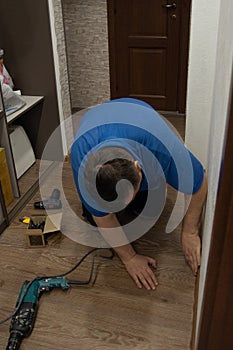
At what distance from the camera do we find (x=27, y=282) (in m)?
1.57

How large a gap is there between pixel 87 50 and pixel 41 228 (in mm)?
1946

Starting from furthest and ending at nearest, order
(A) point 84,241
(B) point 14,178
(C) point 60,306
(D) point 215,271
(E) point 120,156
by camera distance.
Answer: (B) point 14,178 → (A) point 84,241 → (C) point 60,306 → (E) point 120,156 → (D) point 215,271

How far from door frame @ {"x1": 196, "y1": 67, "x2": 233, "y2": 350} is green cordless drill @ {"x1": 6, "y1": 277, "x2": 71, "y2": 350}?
3.22 ft

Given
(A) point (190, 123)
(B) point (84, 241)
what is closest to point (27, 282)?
(B) point (84, 241)

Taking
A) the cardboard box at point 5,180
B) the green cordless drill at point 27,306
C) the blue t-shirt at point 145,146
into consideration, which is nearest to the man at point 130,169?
the blue t-shirt at point 145,146

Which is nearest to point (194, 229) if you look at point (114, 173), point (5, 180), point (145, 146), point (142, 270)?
point (142, 270)

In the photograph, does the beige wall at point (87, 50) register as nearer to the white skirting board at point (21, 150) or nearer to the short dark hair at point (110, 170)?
the white skirting board at point (21, 150)

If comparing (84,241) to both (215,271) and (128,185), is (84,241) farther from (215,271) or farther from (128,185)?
(215,271)

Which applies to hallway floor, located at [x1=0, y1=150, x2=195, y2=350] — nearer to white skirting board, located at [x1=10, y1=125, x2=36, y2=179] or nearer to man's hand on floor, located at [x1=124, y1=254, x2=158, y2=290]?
man's hand on floor, located at [x1=124, y1=254, x2=158, y2=290]

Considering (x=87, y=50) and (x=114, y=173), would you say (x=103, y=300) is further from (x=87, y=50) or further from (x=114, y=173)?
(x=87, y=50)

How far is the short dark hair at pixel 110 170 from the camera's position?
3.83ft

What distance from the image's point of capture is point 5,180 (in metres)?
1.98

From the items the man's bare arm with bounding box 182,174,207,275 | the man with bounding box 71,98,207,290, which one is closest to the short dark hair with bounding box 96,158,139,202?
the man with bounding box 71,98,207,290

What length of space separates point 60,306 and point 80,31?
2.41 meters
